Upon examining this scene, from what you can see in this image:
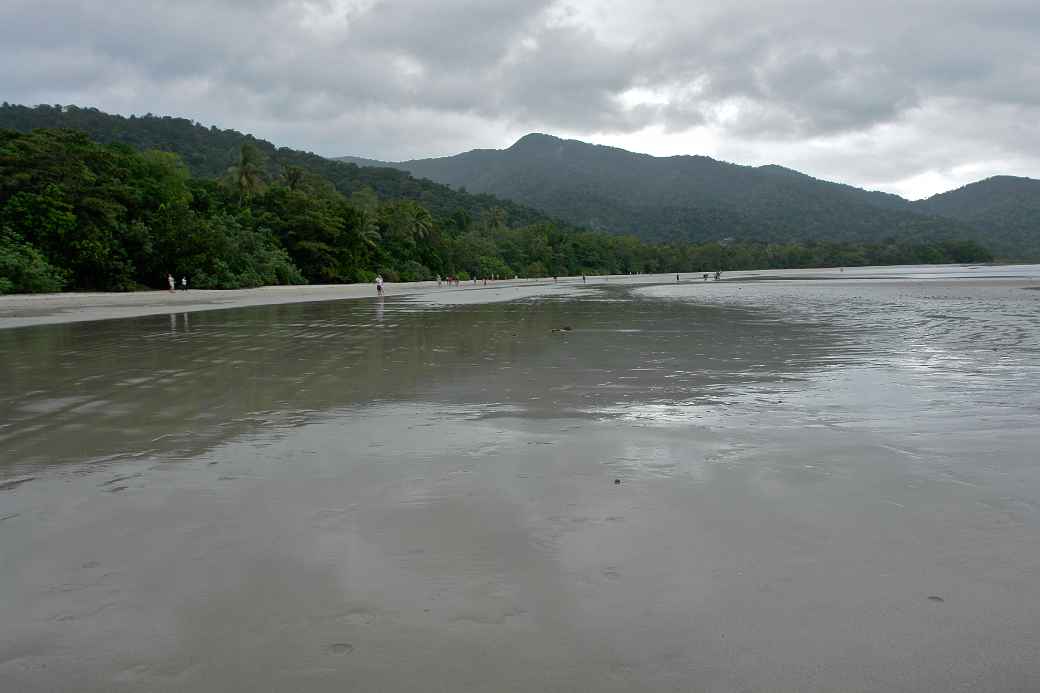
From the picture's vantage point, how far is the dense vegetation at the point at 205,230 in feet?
140

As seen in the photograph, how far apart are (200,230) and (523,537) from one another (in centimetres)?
5114

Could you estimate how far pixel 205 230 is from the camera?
49.9 metres

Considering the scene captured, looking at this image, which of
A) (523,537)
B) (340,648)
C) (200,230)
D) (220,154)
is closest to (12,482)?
(340,648)

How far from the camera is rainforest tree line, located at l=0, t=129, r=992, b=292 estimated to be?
140 ft

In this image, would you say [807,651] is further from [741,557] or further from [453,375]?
[453,375]

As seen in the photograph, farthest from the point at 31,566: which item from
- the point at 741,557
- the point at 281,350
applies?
the point at 281,350

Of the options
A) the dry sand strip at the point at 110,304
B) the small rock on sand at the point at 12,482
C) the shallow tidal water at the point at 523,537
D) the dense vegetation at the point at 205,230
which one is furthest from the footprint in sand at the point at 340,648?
the dense vegetation at the point at 205,230

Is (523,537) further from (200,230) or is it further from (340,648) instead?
(200,230)

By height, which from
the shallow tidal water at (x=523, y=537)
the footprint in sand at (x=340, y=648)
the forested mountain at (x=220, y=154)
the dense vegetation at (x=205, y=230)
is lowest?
the footprint in sand at (x=340, y=648)

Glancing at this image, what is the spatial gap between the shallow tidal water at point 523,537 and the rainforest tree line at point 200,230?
126 ft

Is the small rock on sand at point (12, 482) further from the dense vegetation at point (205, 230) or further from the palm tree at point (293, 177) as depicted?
the palm tree at point (293, 177)

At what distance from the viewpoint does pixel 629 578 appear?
376cm

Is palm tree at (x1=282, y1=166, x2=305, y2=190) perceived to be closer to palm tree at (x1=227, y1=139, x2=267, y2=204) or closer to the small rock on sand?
palm tree at (x1=227, y1=139, x2=267, y2=204)

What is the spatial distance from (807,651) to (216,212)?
6474cm
